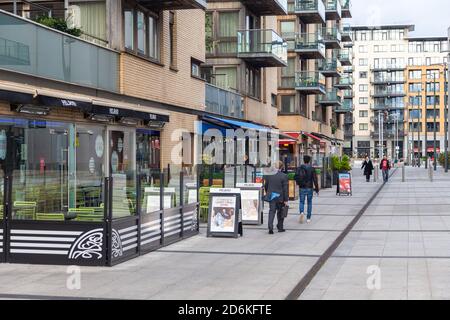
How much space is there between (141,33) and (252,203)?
727cm

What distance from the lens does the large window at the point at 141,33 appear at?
20609mm

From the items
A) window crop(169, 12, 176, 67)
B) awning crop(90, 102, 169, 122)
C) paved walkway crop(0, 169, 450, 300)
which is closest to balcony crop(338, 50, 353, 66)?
window crop(169, 12, 176, 67)

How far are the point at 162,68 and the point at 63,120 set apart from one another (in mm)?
6515

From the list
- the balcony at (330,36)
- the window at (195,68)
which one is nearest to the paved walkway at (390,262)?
the window at (195,68)

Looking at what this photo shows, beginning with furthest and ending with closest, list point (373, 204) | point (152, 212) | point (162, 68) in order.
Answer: point (373, 204)
point (162, 68)
point (152, 212)

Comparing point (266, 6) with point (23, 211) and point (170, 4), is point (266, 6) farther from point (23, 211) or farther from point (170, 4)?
point (23, 211)

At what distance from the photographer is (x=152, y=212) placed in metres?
12.4

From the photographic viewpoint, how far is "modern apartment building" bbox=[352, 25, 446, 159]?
131 meters

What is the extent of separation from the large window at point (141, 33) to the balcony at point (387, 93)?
111940 millimetres

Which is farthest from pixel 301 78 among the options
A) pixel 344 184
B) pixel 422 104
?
pixel 422 104

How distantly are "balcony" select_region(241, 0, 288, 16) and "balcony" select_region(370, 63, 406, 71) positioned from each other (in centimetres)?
9617

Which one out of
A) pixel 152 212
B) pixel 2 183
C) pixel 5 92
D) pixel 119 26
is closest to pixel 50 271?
pixel 2 183

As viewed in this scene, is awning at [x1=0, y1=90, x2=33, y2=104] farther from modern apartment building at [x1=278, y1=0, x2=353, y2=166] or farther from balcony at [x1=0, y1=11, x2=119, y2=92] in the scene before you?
modern apartment building at [x1=278, y1=0, x2=353, y2=166]
